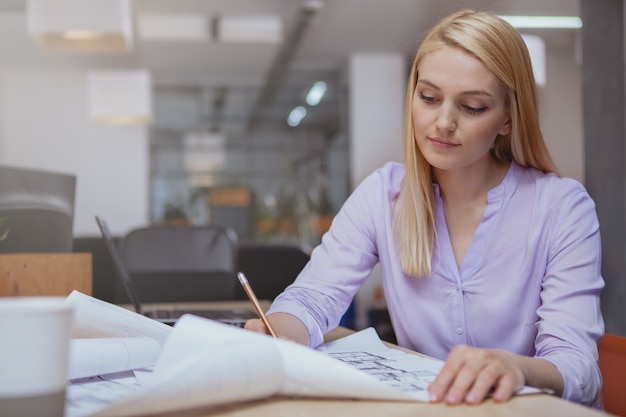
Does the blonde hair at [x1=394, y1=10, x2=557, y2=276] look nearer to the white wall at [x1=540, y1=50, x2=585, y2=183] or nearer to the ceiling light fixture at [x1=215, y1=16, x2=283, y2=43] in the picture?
the white wall at [x1=540, y1=50, x2=585, y2=183]

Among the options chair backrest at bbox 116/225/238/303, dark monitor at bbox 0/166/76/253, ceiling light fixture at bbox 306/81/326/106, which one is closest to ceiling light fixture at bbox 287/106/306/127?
ceiling light fixture at bbox 306/81/326/106

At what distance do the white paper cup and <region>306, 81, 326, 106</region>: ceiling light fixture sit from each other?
9812 millimetres

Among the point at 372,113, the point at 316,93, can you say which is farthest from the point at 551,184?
the point at 316,93

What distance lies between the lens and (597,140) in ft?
13.1

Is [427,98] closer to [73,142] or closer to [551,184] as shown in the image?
[551,184]

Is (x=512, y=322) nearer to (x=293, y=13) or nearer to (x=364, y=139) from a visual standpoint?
(x=293, y=13)

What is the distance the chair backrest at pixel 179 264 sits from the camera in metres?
2.49

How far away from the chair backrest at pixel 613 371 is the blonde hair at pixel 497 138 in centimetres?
33

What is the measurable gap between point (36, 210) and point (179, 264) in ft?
3.39

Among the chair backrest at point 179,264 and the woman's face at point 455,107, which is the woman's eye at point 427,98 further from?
the chair backrest at point 179,264

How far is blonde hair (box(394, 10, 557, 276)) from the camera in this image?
4.28 ft

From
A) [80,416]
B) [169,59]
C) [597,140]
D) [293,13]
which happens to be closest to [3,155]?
[169,59]

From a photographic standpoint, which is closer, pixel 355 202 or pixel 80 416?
pixel 80 416

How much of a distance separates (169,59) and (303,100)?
3.35 m
